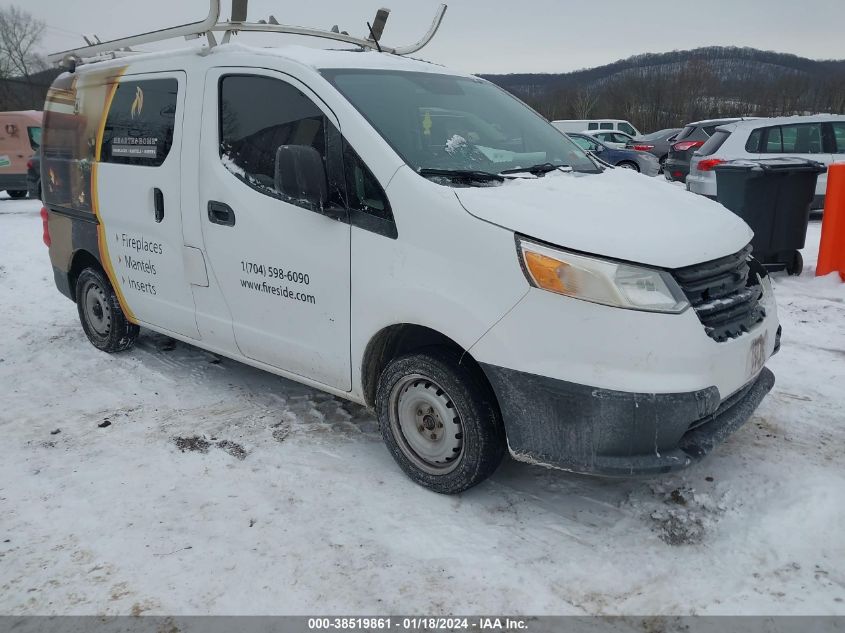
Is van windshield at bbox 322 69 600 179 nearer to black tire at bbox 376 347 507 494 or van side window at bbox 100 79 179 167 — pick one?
black tire at bbox 376 347 507 494

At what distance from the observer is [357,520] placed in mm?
3025

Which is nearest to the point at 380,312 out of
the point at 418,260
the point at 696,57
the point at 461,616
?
the point at 418,260

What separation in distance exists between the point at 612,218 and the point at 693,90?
1996 inches

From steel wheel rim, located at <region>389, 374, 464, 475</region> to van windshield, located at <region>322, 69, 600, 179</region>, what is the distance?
1021mm

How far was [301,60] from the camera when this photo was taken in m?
3.49

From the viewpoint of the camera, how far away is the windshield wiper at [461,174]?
305cm

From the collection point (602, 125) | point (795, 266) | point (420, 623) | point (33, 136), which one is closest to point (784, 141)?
point (795, 266)

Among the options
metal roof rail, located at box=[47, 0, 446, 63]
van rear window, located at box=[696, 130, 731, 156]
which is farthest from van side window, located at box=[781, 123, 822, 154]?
metal roof rail, located at box=[47, 0, 446, 63]

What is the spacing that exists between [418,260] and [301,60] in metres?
1.36

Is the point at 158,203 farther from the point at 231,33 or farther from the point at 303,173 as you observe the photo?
the point at 303,173

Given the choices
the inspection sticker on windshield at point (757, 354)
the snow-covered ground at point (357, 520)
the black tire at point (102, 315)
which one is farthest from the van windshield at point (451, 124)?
the black tire at point (102, 315)

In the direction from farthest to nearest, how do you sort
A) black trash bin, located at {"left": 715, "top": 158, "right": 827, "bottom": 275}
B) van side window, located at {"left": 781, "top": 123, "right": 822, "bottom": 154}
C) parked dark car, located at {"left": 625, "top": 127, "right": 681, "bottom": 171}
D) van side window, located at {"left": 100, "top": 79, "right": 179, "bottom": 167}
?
parked dark car, located at {"left": 625, "top": 127, "right": 681, "bottom": 171} < van side window, located at {"left": 781, "top": 123, "right": 822, "bottom": 154} < black trash bin, located at {"left": 715, "top": 158, "right": 827, "bottom": 275} < van side window, located at {"left": 100, "top": 79, "right": 179, "bottom": 167}

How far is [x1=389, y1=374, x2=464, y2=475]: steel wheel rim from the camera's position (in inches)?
120

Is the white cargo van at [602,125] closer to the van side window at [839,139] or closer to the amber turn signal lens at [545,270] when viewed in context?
the van side window at [839,139]
